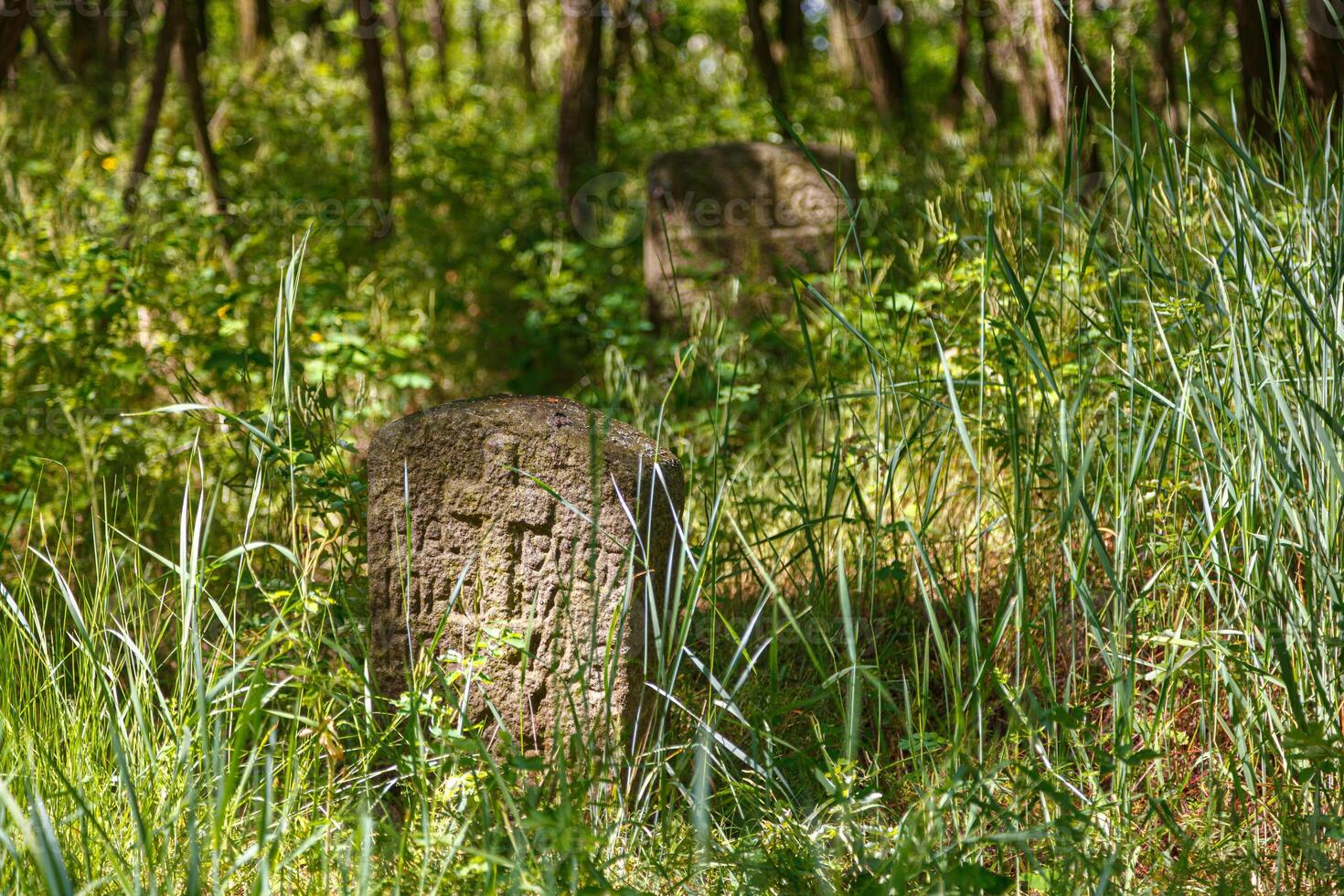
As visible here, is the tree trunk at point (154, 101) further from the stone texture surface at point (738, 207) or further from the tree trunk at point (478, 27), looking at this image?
the tree trunk at point (478, 27)

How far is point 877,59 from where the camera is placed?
7.27 m

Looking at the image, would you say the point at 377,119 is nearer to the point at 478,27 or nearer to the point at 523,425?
the point at 523,425

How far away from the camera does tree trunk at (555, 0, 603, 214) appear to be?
529cm

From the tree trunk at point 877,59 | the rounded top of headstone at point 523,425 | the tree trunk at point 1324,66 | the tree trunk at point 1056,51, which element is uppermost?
the tree trunk at point 877,59

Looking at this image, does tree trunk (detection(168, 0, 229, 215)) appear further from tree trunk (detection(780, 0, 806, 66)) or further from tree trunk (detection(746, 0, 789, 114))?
tree trunk (detection(780, 0, 806, 66))

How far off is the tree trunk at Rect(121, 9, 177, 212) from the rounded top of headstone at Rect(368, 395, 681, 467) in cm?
301

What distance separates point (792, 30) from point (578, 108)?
4222mm

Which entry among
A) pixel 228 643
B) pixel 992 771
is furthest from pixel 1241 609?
pixel 228 643

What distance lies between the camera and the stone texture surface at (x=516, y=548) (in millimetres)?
1757

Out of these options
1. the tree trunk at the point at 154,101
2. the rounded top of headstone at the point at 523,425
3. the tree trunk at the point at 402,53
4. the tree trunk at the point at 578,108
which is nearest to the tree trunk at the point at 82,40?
the tree trunk at the point at 402,53

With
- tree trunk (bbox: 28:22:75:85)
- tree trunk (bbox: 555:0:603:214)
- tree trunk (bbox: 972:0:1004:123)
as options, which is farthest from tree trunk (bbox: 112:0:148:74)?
tree trunk (bbox: 972:0:1004:123)

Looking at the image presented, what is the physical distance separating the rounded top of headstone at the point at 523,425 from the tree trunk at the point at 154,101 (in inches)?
118

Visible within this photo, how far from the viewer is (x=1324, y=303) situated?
1.74 metres

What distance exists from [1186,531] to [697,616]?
0.88 m
